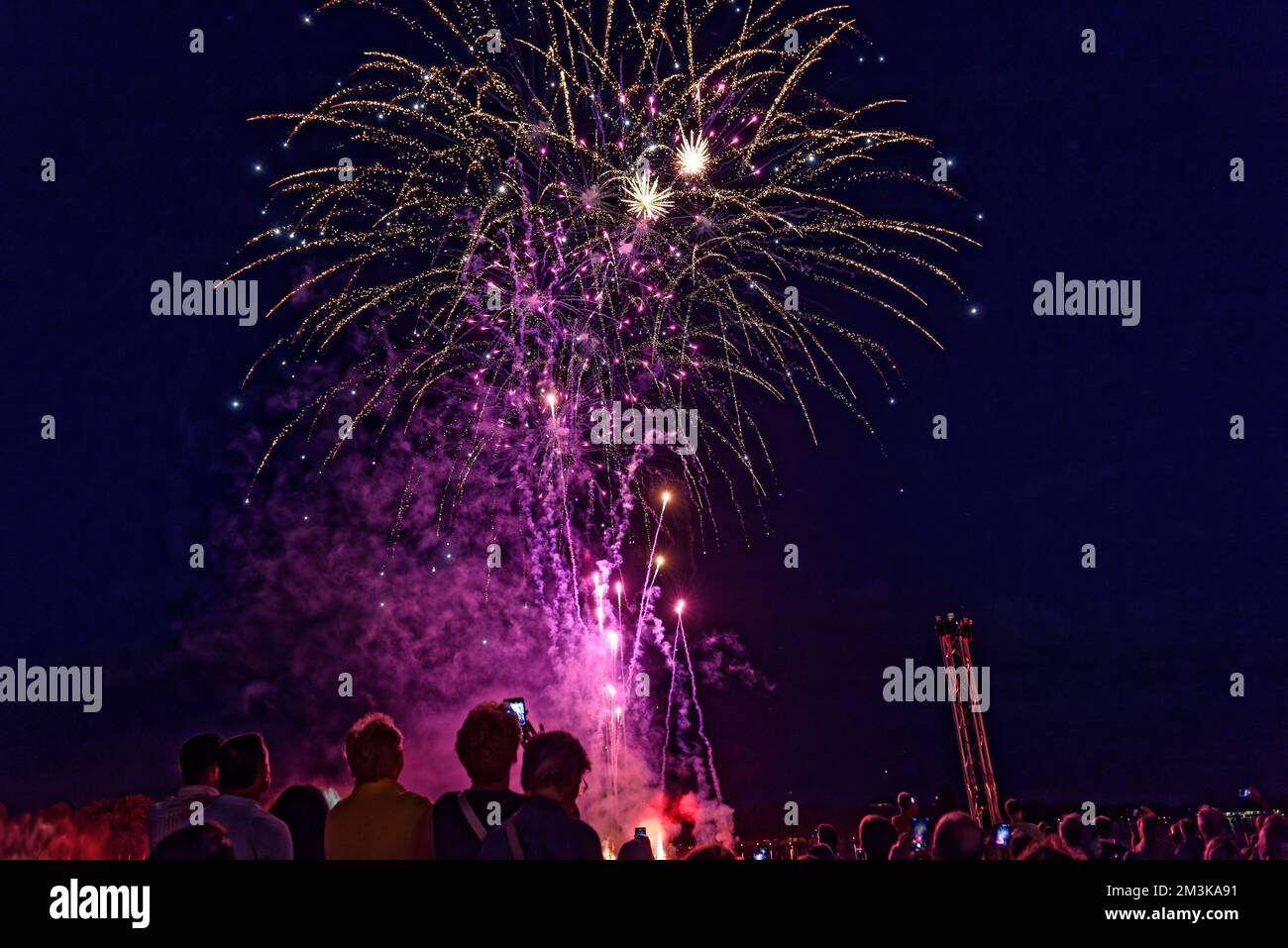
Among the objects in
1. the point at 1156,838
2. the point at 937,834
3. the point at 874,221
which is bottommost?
the point at 1156,838

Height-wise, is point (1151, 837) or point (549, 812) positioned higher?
point (549, 812)

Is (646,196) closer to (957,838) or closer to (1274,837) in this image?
(1274,837)

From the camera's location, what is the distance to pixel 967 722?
4119 cm

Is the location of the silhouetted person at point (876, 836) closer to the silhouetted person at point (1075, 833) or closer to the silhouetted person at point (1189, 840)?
the silhouetted person at point (1075, 833)

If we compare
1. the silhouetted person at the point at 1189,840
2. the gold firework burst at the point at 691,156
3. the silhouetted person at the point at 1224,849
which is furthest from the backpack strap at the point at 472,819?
the gold firework burst at the point at 691,156

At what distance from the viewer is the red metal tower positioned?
38906mm

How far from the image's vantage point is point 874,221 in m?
14.7

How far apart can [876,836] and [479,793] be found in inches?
99.0

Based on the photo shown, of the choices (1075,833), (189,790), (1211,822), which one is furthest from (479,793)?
(1211,822)

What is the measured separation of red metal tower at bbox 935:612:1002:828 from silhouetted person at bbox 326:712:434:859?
3584 centimetres
